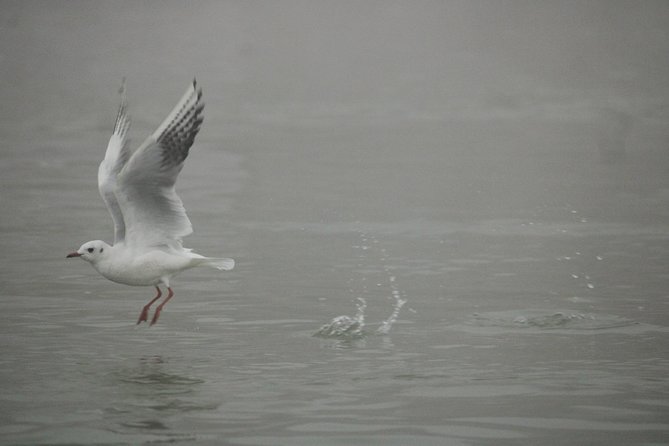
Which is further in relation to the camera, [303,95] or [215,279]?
[303,95]

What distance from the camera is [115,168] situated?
11.2m

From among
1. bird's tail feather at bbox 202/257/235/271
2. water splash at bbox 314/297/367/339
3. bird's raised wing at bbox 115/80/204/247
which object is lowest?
water splash at bbox 314/297/367/339

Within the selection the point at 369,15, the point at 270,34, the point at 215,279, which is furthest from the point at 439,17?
the point at 215,279

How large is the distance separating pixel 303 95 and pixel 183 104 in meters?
24.5

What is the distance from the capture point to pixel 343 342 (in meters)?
10.7

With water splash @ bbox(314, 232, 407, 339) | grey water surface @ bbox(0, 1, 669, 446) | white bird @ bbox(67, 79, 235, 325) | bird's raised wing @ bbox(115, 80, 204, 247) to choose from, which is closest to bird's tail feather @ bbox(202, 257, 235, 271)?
white bird @ bbox(67, 79, 235, 325)

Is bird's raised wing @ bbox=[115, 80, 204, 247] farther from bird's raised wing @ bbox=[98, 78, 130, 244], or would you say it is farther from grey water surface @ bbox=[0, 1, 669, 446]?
grey water surface @ bbox=[0, 1, 669, 446]

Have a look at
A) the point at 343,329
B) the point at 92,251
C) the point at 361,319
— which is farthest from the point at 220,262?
the point at 361,319

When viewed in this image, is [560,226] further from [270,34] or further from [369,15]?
[369,15]

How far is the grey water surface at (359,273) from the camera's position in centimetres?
884

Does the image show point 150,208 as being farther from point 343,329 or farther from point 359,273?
point 359,273

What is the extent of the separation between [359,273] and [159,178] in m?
3.71

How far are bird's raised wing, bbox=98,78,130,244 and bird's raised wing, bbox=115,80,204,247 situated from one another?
0.47 feet

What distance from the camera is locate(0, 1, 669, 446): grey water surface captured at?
884 centimetres
